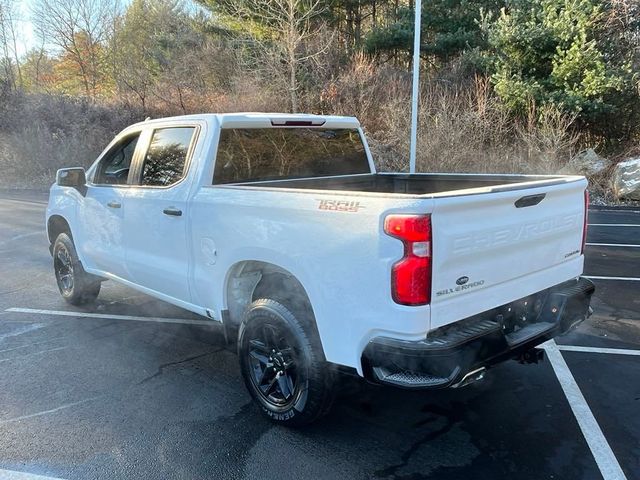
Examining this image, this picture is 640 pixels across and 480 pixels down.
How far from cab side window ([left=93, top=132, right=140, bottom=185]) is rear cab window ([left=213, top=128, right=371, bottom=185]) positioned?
4.02 ft

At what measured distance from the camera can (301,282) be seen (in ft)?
10.2

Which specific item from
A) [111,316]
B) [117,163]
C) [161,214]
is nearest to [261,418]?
[161,214]

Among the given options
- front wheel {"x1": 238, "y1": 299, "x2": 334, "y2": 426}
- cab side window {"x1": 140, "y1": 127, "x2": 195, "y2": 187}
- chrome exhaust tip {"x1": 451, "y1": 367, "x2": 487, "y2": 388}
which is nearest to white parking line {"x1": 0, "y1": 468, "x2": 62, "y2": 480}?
front wheel {"x1": 238, "y1": 299, "x2": 334, "y2": 426}

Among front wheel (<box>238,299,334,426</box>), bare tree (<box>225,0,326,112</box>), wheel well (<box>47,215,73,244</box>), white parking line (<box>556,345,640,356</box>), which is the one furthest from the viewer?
bare tree (<box>225,0,326,112</box>)

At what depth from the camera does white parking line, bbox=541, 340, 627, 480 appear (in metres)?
2.96

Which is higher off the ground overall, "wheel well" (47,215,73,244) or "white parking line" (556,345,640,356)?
"wheel well" (47,215,73,244)

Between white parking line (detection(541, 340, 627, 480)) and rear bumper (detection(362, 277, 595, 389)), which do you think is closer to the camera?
rear bumper (detection(362, 277, 595, 389))

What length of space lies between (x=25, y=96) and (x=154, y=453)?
76.6ft

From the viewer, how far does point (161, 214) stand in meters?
4.19

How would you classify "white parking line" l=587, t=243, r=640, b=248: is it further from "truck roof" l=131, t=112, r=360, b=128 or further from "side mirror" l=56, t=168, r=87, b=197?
"side mirror" l=56, t=168, r=87, b=197

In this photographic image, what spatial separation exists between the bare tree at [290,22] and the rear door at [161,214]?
15875 mm

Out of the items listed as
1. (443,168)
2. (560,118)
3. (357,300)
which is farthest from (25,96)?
(357,300)

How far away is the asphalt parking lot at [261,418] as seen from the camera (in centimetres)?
304

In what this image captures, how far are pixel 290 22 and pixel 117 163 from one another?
15866mm
